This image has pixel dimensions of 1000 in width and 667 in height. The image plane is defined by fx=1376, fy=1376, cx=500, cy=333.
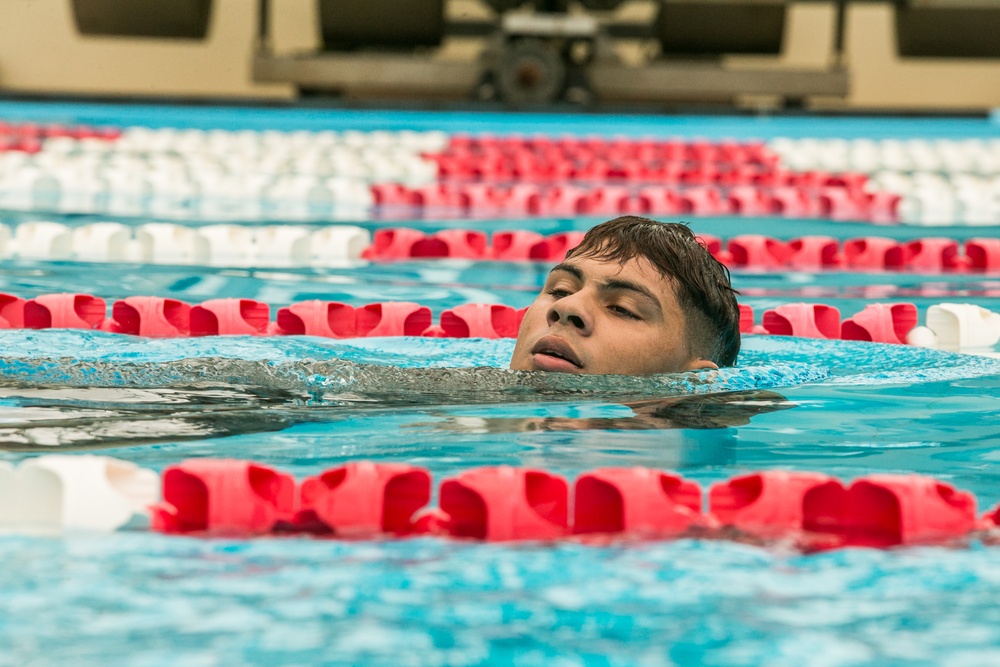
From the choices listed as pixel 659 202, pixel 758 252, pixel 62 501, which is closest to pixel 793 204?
pixel 659 202

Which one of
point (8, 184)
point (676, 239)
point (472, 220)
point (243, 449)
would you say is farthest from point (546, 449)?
point (8, 184)

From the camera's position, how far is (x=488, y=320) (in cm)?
355

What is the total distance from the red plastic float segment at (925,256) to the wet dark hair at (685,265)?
7.01 ft

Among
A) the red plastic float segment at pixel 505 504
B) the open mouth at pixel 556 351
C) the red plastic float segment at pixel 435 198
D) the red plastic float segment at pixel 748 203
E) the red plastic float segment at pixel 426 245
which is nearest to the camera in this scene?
the red plastic float segment at pixel 505 504

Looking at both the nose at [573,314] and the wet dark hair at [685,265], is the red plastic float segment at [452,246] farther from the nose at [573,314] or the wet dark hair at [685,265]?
the nose at [573,314]

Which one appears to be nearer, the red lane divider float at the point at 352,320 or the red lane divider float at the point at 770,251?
the red lane divider float at the point at 352,320

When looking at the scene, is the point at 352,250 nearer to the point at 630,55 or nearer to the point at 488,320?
the point at 488,320

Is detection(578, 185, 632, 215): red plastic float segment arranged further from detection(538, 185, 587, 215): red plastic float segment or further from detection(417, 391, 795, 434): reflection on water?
detection(417, 391, 795, 434): reflection on water

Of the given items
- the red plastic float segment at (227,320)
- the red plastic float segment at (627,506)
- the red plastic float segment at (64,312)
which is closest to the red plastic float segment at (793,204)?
the red plastic float segment at (227,320)

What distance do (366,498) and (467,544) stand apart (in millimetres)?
165

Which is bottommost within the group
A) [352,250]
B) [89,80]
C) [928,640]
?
[928,640]

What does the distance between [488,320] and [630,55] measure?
1071cm

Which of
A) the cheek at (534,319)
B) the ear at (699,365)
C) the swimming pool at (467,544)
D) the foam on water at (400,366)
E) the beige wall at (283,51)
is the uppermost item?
the beige wall at (283,51)

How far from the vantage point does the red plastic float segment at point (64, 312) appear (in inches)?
137
